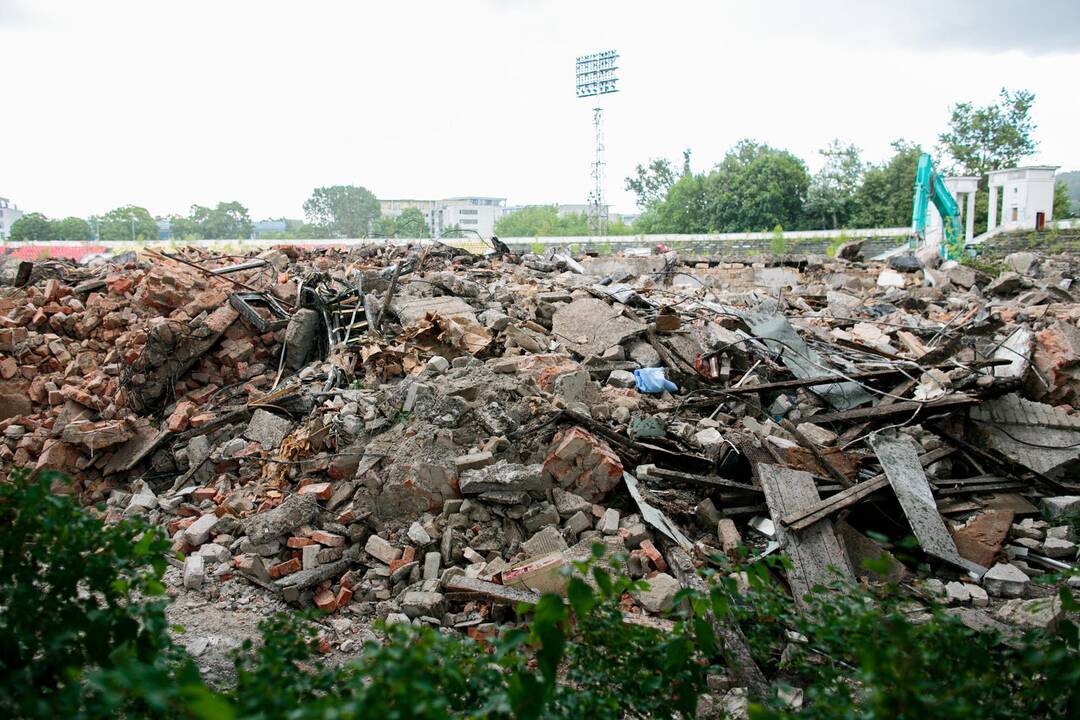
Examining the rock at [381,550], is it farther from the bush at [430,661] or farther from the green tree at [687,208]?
the green tree at [687,208]

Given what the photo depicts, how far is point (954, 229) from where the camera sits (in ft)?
58.1

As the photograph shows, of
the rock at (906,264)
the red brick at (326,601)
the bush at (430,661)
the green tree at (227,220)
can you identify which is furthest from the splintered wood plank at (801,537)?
the green tree at (227,220)

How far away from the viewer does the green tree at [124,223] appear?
45312mm

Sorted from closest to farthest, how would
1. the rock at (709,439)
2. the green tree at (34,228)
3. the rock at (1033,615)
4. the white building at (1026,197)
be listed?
the rock at (1033,615)
the rock at (709,439)
the white building at (1026,197)
the green tree at (34,228)

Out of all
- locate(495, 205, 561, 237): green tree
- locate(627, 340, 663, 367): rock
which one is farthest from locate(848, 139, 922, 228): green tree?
locate(627, 340, 663, 367): rock

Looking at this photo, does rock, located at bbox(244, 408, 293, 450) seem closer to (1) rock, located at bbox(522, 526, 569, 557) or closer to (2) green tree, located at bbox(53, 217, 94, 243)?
(1) rock, located at bbox(522, 526, 569, 557)

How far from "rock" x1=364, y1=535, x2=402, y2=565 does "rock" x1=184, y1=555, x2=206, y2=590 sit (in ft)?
3.32

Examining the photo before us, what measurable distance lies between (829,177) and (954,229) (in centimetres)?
3076

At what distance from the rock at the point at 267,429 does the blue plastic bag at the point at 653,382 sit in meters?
2.90

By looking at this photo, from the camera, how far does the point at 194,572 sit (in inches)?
176

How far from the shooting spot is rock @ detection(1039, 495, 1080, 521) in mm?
4609

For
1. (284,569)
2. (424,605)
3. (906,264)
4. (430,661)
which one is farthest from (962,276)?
(430,661)

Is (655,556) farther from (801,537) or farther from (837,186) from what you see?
(837,186)

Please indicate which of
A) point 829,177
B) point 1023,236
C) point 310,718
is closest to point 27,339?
point 310,718
